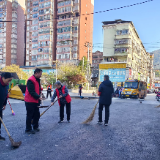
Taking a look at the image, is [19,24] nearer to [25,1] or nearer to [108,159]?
[25,1]

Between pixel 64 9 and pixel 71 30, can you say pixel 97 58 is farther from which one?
pixel 64 9

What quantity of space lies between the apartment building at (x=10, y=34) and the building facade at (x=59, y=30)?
7597 millimetres

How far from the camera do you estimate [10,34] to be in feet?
219

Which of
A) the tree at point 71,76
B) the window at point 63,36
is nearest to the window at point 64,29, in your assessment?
the window at point 63,36

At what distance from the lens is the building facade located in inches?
2158

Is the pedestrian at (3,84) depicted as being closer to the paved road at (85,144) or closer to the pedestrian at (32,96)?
the pedestrian at (32,96)

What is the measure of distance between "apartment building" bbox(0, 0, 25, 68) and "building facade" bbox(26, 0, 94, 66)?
299 inches

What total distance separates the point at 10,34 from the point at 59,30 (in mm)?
21428

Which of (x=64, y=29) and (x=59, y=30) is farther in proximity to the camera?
(x=59, y=30)

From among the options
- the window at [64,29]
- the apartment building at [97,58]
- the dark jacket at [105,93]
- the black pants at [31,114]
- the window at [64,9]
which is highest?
the window at [64,9]

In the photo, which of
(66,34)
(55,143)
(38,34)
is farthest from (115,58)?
(55,143)

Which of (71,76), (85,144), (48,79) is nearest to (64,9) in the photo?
(48,79)

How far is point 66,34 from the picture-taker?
55281 millimetres

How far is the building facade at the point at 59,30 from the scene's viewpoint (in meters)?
54.8
